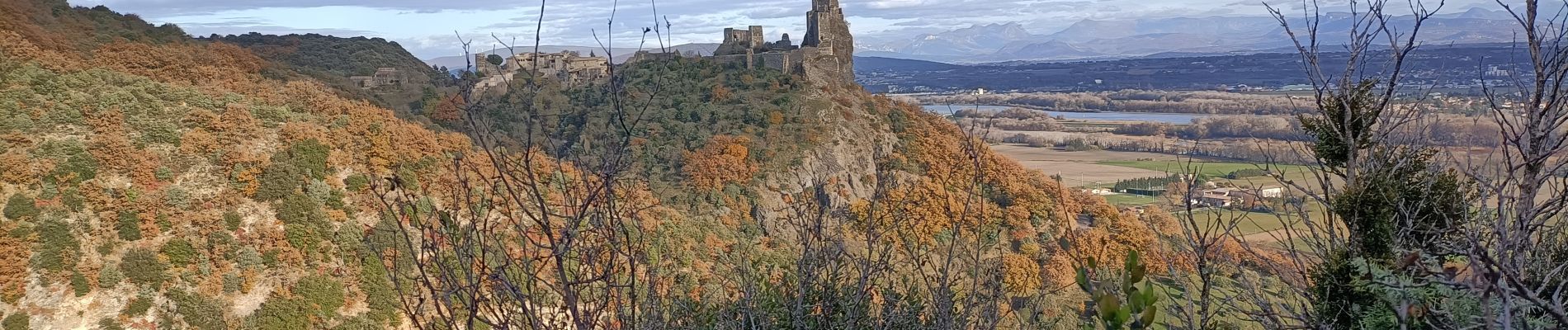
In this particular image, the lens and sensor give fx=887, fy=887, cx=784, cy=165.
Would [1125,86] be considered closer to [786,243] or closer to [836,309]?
[786,243]

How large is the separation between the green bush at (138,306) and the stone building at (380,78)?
13409 millimetres

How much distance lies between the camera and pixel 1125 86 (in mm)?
80000

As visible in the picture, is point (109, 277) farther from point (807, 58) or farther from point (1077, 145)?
point (1077, 145)

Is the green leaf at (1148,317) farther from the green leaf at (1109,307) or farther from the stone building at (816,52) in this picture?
the stone building at (816,52)

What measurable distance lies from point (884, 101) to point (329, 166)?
18201 mm

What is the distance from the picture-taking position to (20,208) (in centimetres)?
1152

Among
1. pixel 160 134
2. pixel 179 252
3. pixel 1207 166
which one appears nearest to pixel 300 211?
pixel 179 252

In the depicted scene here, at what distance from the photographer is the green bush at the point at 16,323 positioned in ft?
33.0

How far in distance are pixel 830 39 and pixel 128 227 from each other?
20.6 m

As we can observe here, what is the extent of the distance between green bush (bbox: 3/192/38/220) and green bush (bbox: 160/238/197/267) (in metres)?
1.66

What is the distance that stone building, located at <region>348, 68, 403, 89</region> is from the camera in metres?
24.0

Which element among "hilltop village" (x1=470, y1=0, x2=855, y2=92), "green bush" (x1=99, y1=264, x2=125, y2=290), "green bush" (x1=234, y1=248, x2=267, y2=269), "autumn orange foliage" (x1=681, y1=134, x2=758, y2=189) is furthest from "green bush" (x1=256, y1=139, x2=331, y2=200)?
"hilltop village" (x1=470, y1=0, x2=855, y2=92)

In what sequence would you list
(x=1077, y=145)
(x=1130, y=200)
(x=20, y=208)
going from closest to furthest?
(x=20, y=208), (x=1130, y=200), (x=1077, y=145)

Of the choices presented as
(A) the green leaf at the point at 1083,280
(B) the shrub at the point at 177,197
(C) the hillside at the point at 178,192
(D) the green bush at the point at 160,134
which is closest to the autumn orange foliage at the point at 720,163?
(C) the hillside at the point at 178,192
